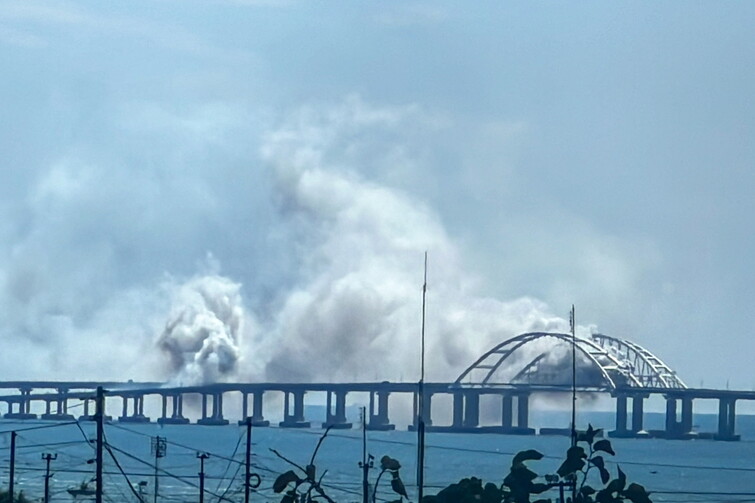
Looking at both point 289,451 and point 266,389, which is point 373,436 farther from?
point 289,451

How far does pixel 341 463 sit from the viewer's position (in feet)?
449

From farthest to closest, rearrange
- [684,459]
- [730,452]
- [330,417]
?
[330,417]
[730,452]
[684,459]

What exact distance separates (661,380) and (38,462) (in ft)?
269

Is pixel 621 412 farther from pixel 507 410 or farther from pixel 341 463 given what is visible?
pixel 341 463

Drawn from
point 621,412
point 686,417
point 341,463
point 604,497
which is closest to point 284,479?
point 604,497

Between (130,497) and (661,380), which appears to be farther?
(661,380)

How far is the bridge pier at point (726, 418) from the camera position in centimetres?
17062

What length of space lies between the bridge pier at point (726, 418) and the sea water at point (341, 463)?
2.66 metres

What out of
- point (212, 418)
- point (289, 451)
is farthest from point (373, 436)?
point (289, 451)

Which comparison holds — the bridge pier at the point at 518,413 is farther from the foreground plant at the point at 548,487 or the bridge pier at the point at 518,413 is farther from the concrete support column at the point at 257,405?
the foreground plant at the point at 548,487

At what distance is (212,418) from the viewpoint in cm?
19575

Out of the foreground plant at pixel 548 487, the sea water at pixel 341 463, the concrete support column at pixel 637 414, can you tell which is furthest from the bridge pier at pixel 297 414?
the foreground plant at pixel 548 487

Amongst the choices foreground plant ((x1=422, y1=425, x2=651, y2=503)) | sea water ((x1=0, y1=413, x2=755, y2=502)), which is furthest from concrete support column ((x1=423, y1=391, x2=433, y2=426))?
foreground plant ((x1=422, y1=425, x2=651, y2=503))

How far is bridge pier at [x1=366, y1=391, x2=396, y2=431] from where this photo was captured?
17612 centimetres
